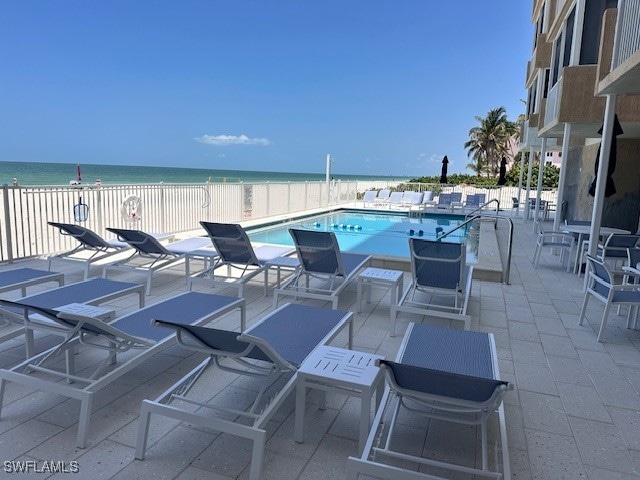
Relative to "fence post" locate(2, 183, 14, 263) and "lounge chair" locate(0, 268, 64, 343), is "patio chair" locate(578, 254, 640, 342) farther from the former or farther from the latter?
"fence post" locate(2, 183, 14, 263)

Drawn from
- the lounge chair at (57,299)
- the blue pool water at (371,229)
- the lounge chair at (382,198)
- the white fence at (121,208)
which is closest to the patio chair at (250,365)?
the lounge chair at (57,299)

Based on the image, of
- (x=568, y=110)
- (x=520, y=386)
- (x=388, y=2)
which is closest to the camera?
(x=520, y=386)

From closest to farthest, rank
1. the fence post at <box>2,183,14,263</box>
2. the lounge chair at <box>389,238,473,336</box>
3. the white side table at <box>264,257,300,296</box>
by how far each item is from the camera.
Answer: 1. the lounge chair at <box>389,238,473,336</box>
2. the white side table at <box>264,257,300,296</box>
3. the fence post at <box>2,183,14,263</box>

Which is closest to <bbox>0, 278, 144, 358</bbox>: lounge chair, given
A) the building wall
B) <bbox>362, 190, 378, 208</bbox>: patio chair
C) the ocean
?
the building wall

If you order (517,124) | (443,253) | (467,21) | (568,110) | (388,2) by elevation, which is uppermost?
(388,2)

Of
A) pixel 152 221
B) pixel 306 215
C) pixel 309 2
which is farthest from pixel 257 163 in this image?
pixel 152 221

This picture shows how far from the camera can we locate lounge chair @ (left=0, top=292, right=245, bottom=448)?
2342mm

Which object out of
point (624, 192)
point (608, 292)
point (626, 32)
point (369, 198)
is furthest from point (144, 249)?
point (369, 198)

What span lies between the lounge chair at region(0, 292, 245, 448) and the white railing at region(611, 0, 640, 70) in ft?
15.0

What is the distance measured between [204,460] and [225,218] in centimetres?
829

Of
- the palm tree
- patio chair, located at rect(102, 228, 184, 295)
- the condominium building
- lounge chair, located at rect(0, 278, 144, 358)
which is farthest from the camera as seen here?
the palm tree

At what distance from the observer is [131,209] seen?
25.2 ft

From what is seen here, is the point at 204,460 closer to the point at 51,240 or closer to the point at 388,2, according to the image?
the point at 51,240

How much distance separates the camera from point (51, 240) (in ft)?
22.3
